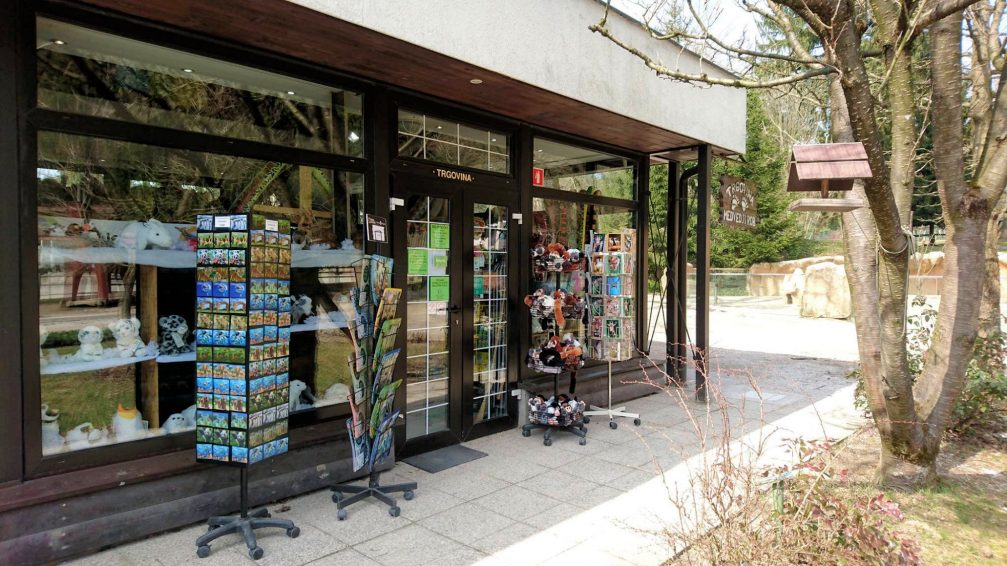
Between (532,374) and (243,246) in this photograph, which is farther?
(532,374)

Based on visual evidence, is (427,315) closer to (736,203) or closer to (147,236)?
(147,236)

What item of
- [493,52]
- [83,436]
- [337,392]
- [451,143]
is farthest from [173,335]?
[493,52]

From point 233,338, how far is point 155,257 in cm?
103

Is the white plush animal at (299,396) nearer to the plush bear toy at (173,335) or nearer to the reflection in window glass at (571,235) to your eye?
the plush bear toy at (173,335)

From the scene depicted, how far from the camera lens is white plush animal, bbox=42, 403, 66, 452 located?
308 centimetres

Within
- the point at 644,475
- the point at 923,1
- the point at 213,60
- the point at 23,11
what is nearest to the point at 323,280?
the point at 213,60

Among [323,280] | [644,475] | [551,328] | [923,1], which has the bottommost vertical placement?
[644,475]

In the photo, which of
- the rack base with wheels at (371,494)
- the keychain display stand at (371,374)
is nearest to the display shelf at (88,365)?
the keychain display stand at (371,374)

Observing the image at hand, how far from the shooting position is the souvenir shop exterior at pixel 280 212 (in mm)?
3098

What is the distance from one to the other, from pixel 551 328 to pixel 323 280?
2.35 m

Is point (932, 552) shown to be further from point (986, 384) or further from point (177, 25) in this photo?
point (177, 25)

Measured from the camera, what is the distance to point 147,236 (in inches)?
145

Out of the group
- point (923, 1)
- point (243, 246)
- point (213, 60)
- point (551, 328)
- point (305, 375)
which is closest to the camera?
point (923, 1)

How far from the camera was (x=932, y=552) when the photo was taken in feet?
10.5
